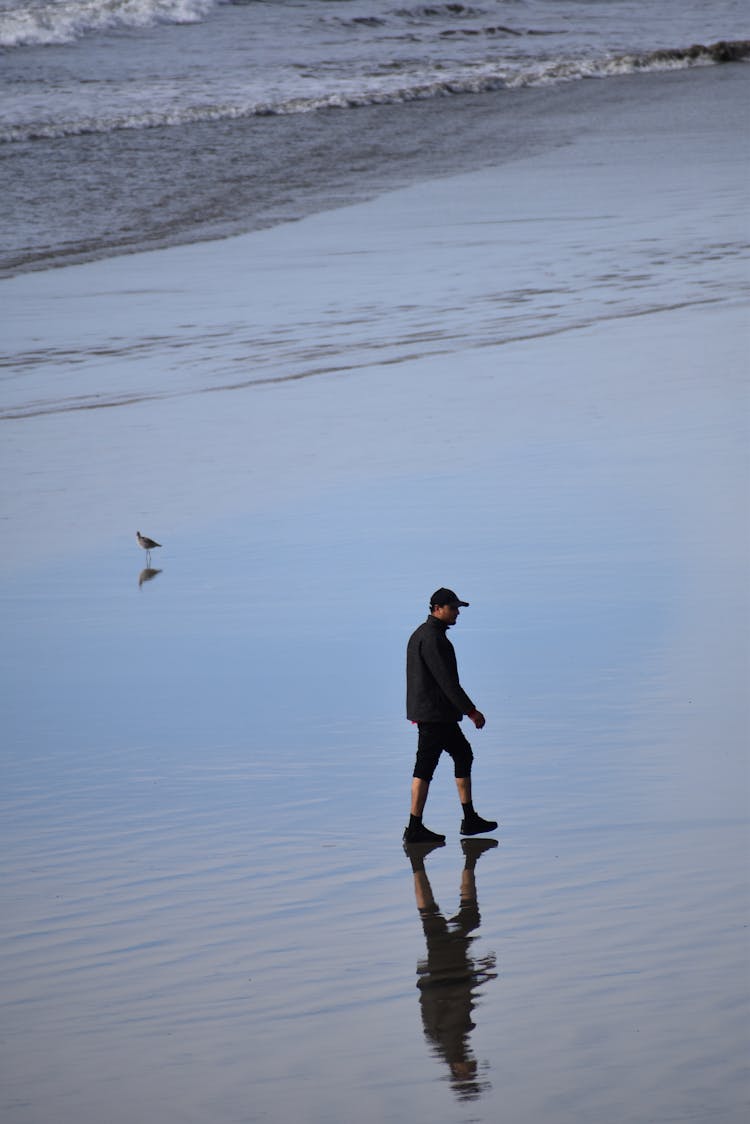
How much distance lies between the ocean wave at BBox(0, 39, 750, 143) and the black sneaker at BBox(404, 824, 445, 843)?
3126 cm

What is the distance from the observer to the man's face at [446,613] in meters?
6.81

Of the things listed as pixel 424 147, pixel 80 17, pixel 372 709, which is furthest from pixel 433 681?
pixel 80 17

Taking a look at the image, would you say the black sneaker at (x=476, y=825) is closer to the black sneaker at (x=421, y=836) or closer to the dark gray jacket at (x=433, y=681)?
the black sneaker at (x=421, y=836)

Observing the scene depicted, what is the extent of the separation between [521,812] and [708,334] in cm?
953

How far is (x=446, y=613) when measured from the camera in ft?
22.4

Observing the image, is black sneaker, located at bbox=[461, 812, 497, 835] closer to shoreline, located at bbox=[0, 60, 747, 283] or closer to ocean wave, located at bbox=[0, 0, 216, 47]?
shoreline, located at bbox=[0, 60, 747, 283]

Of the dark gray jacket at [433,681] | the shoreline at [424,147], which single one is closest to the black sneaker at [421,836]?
the dark gray jacket at [433,681]

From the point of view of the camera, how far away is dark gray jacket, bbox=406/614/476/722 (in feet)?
21.9

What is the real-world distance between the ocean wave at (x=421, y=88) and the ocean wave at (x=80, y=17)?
11778 millimetres

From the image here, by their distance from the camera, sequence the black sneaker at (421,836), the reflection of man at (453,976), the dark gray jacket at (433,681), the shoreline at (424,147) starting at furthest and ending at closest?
the shoreline at (424,147) < the dark gray jacket at (433,681) < the black sneaker at (421,836) < the reflection of man at (453,976)

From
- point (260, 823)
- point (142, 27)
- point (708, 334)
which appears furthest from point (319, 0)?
point (260, 823)

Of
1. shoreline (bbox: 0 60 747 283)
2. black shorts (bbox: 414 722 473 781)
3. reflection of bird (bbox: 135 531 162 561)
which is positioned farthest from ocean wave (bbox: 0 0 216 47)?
black shorts (bbox: 414 722 473 781)

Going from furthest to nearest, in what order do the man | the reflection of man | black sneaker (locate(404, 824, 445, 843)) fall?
1. the man
2. black sneaker (locate(404, 824, 445, 843))
3. the reflection of man

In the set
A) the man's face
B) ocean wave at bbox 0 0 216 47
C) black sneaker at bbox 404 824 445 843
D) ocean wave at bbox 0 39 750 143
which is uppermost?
ocean wave at bbox 0 0 216 47
